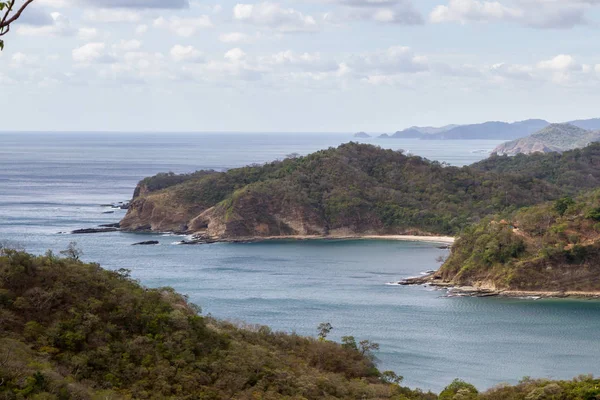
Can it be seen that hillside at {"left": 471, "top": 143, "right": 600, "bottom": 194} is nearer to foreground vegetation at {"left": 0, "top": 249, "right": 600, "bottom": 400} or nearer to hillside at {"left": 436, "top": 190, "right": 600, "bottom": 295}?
hillside at {"left": 436, "top": 190, "right": 600, "bottom": 295}

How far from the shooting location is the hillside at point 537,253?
6569cm

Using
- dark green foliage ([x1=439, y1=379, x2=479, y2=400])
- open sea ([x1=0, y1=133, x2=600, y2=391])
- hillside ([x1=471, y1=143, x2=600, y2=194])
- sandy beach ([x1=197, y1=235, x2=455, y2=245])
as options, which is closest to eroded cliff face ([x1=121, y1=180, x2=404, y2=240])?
sandy beach ([x1=197, y1=235, x2=455, y2=245])

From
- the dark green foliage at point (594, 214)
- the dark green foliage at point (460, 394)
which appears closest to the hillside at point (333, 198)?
the dark green foliage at point (594, 214)

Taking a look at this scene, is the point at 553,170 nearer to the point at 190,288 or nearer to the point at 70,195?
the point at 70,195

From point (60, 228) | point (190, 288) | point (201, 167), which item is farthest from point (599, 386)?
point (201, 167)

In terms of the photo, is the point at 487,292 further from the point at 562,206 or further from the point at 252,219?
the point at 252,219

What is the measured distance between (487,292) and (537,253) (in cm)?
501

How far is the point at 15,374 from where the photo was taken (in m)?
24.2

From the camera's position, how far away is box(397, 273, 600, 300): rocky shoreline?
6444 centimetres

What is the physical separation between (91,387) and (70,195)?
10592 centimetres

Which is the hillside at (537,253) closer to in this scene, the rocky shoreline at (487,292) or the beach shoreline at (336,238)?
the rocky shoreline at (487,292)

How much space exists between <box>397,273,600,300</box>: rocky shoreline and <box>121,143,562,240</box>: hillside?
992 inches

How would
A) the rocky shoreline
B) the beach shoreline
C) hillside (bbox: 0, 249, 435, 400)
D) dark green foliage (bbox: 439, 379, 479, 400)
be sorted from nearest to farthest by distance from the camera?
hillside (bbox: 0, 249, 435, 400)
dark green foliage (bbox: 439, 379, 479, 400)
the rocky shoreline
the beach shoreline

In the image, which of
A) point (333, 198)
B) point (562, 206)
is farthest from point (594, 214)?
point (333, 198)
